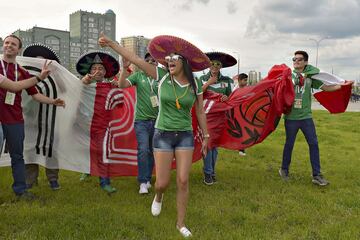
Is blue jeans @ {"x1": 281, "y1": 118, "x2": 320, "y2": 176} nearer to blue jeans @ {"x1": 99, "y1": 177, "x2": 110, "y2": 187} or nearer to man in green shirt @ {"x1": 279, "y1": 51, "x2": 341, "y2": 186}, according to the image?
man in green shirt @ {"x1": 279, "y1": 51, "x2": 341, "y2": 186}

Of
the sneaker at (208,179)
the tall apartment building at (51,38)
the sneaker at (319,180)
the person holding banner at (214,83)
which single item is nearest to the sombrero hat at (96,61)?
the person holding banner at (214,83)

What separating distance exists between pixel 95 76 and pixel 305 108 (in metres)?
3.71

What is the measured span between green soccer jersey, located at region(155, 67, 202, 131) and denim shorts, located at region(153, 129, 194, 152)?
53 millimetres

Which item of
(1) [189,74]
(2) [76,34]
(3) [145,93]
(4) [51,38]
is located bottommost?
(3) [145,93]

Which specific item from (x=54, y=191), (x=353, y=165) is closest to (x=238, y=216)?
(x=54, y=191)

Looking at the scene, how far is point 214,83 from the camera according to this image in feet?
24.1

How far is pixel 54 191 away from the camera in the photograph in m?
6.21

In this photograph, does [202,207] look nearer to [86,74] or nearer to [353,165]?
[86,74]

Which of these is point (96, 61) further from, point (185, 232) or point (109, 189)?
point (185, 232)

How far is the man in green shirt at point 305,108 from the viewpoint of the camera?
699 cm

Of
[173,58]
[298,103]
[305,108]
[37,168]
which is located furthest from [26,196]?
[305,108]

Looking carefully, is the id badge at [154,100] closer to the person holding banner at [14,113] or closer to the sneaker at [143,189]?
the sneaker at [143,189]

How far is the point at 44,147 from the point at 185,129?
2975 millimetres

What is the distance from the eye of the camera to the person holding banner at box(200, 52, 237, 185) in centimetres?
705
